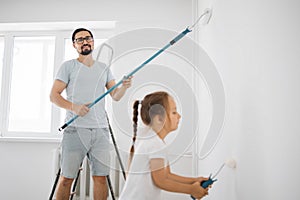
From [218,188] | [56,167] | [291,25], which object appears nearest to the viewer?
[291,25]

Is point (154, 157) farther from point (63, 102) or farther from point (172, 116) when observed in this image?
point (63, 102)

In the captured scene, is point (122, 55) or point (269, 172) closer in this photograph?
point (269, 172)

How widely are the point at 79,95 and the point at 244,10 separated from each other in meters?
1.31

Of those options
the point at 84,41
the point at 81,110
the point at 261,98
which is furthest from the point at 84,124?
the point at 261,98

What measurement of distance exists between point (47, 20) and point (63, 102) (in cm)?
135

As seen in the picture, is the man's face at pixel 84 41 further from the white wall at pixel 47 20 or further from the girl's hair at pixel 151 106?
the girl's hair at pixel 151 106

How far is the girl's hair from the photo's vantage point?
1410mm

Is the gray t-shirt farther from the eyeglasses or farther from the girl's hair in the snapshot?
the girl's hair

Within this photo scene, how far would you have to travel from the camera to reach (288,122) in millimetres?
827

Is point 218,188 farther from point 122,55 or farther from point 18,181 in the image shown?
point 18,181

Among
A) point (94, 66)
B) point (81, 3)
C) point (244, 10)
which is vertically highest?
point (81, 3)

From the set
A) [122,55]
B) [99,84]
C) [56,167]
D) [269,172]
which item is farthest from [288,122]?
[56,167]

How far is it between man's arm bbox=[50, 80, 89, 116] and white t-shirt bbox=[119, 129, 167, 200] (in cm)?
70

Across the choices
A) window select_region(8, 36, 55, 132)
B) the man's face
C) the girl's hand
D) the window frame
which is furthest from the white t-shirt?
window select_region(8, 36, 55, 132)
